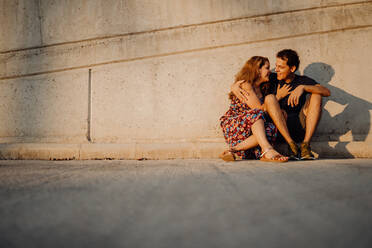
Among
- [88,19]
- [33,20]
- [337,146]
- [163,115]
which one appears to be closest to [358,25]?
[337,146]

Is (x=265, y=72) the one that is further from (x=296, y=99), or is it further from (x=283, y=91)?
(x=296, y=99)

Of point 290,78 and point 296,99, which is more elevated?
point 290,78

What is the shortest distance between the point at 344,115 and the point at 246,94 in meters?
1.58

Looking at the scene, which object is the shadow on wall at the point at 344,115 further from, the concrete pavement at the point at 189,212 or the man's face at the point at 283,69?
the concrete pavement at the point at 189,212

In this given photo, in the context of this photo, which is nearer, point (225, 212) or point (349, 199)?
point (225, 212)

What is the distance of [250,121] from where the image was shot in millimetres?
2576


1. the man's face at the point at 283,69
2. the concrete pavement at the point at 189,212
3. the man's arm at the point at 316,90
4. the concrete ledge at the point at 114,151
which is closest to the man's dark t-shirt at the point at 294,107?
the man's face at the point at 283,69

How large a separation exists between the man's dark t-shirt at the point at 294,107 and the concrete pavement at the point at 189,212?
1.41m

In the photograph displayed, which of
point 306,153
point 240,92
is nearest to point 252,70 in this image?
point 240,92

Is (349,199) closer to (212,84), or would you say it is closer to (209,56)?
(212,84)

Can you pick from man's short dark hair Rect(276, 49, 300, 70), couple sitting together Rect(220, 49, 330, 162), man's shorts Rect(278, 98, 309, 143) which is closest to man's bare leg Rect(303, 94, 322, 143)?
couple sitting together Rect(220, 49, 330, 162)

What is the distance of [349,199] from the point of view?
1.06 metres

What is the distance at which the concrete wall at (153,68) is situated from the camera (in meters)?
3.16

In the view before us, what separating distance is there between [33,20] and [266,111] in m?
4.04
